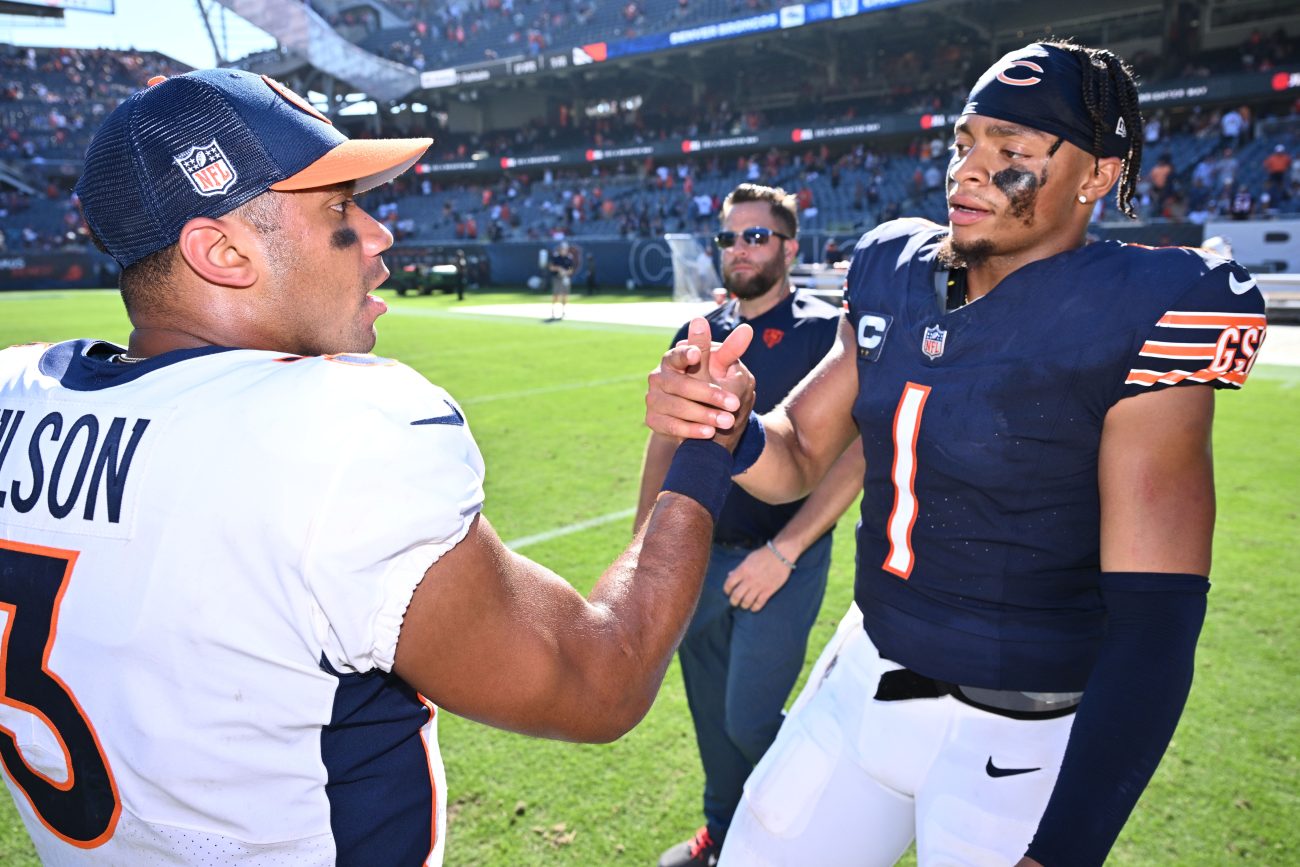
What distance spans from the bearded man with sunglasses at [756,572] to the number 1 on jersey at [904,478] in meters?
0.57

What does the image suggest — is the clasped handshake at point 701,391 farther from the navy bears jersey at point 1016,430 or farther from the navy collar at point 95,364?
the navy collar at point 95,364

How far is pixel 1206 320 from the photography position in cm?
181

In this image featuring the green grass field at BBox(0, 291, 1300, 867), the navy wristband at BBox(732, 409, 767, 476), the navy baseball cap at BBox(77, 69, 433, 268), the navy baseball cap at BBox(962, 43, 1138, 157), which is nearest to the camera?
the navy baseball cap at BBox(77, 69, 433, 268)

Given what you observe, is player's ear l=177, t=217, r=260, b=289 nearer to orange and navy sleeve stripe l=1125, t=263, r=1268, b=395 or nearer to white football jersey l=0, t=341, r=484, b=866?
white football jersey l=0, t=341, r=484, b=866

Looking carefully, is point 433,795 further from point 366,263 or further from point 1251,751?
point 1251,751

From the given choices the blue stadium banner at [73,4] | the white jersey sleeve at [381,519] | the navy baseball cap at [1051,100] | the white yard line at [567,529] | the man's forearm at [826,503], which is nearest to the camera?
the white jersey sleeve at [381,519]

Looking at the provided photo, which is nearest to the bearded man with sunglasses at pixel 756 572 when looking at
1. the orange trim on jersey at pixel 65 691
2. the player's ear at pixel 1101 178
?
the player's ear at pixel 1101 178

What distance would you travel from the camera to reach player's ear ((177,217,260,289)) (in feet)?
4.92

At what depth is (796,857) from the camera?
2.16 metres

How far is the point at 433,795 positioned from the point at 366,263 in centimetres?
98

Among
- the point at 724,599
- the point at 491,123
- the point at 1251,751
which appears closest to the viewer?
the point at 724,599

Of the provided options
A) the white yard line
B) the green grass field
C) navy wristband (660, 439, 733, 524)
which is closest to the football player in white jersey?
navy wristband (660, 439, 733, 524)

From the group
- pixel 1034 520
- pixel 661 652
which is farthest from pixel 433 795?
pixel 1034 520

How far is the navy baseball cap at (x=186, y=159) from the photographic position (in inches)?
57.7
